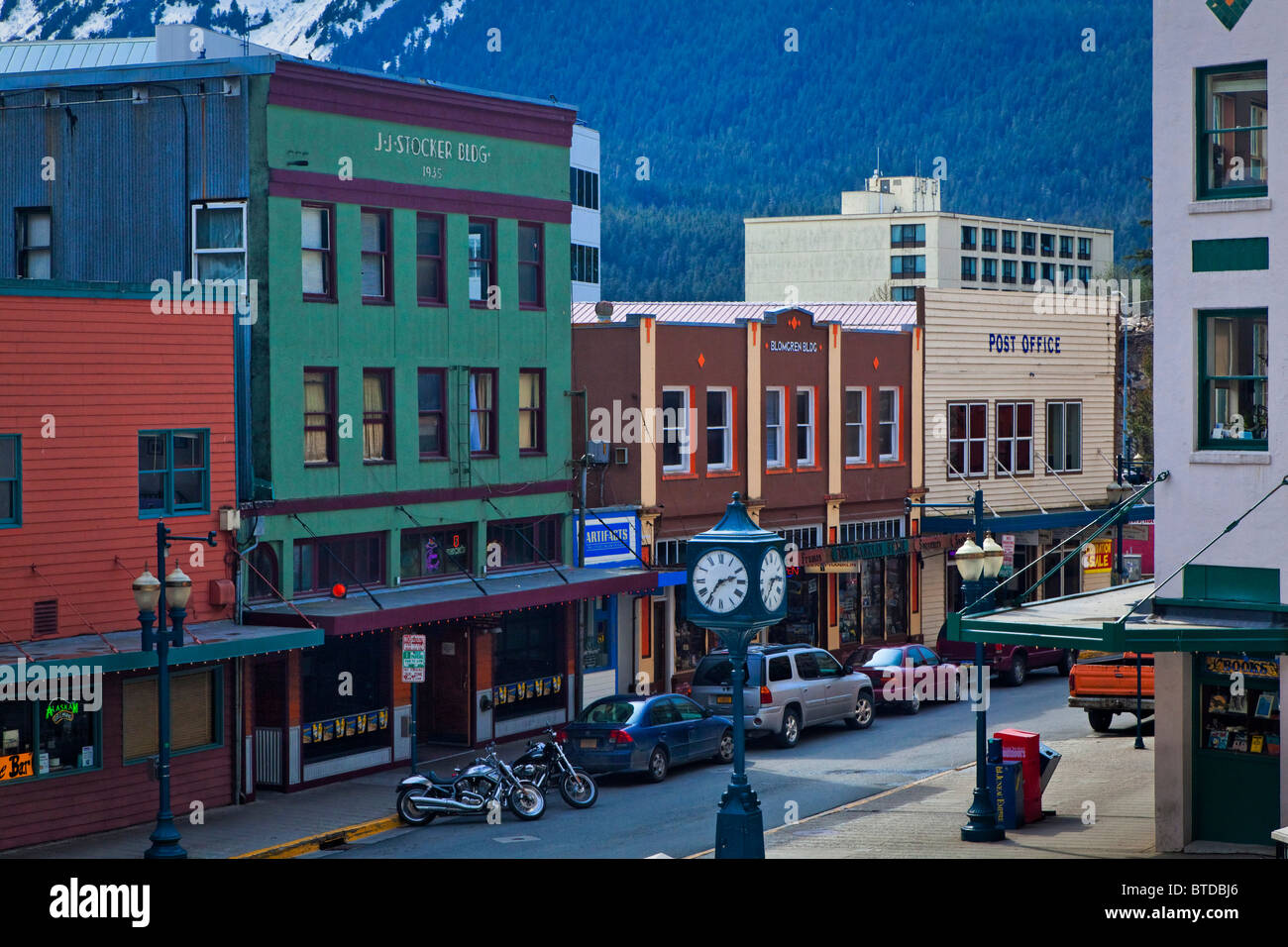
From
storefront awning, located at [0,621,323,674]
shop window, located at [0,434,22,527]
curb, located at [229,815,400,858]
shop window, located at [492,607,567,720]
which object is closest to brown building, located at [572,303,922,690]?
shop window, located at [492,607,567,720]

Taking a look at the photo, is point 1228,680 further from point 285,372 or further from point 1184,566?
point 285,372

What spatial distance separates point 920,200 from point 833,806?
131085 mm

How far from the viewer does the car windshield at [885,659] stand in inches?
1390

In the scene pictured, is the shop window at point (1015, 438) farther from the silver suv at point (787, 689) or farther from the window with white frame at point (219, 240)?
the window with white frame at point (219, 240)

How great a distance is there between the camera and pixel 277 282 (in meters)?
28.1

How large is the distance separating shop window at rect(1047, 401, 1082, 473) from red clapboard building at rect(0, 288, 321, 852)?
27739mm

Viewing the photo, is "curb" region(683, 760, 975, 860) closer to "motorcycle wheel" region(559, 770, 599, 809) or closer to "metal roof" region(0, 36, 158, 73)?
"motorcycle wheel" region(559, 770, 599, 809)

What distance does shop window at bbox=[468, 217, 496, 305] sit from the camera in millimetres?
32375

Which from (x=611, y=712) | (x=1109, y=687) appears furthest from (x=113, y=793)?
(x=1109, y=687)

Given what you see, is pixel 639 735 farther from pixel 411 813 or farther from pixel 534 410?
pixel 534 410

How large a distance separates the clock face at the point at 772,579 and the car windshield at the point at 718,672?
47.8ft

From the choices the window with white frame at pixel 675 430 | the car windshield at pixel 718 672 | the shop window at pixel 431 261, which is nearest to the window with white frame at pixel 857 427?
the window with white frame at pixel 675 430

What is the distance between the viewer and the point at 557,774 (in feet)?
84.6
